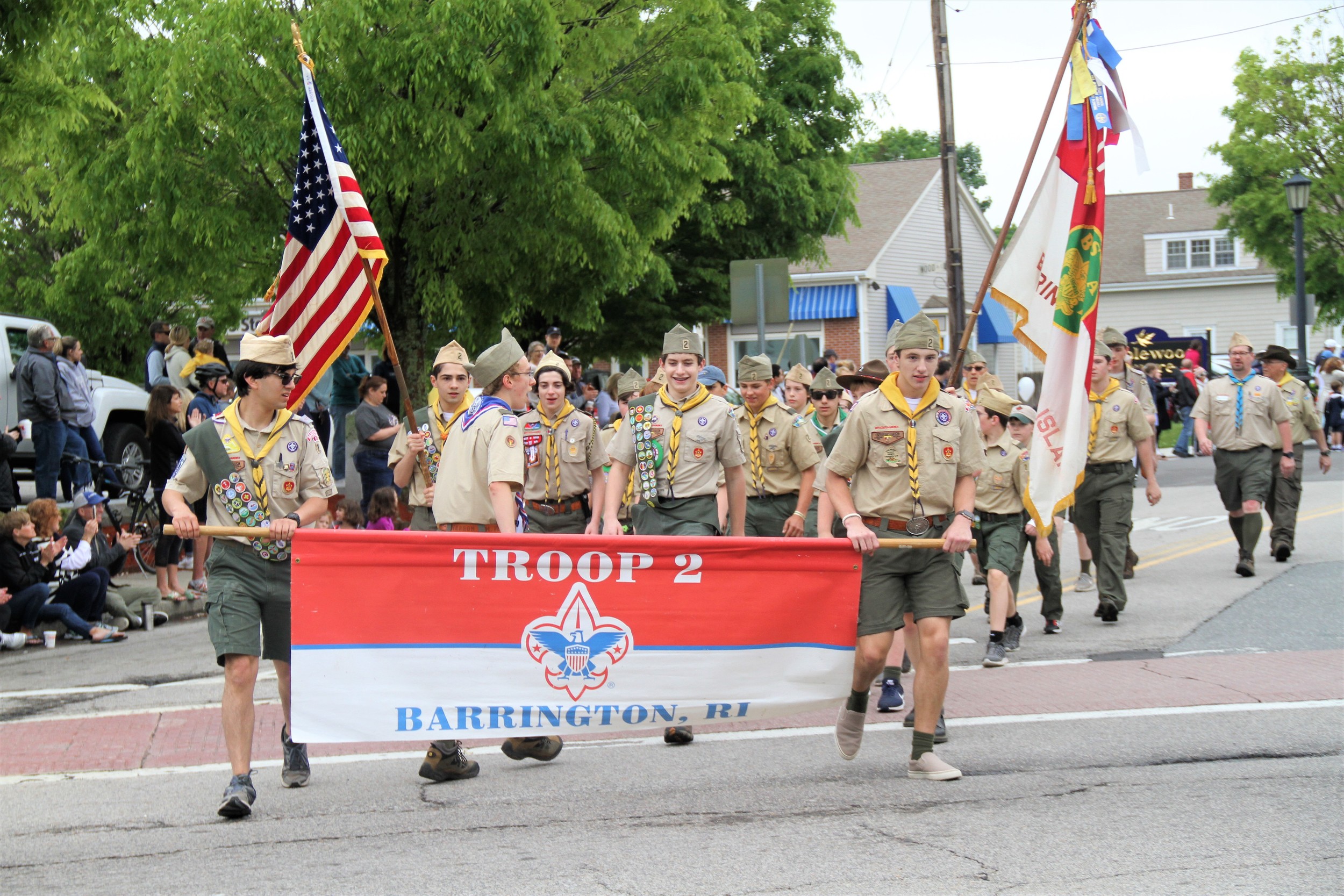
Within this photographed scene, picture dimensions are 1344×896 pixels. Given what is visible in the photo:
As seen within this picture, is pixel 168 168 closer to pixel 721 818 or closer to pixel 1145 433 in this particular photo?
pixel 1145 433

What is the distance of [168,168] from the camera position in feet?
50.2

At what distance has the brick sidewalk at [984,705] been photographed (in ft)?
24.9

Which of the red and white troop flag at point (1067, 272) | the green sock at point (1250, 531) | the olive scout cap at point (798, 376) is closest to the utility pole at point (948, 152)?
the green sock at point (1250, 531)

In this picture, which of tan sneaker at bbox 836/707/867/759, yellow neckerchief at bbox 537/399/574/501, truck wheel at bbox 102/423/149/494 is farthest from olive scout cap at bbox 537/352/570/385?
truck wheel at bbox 102/423/149/494

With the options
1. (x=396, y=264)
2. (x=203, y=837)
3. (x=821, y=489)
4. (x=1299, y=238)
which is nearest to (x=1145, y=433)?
(x=821, y=489)

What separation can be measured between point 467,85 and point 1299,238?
17846 millimetres

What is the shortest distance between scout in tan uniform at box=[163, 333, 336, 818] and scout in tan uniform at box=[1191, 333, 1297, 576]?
9.38 metres

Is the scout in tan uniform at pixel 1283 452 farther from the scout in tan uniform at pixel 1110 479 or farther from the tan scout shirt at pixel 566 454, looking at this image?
the tan scout shirt at pixel 566 454

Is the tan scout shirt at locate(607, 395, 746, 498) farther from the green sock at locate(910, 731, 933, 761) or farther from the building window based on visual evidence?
the building window

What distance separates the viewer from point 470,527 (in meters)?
7.11

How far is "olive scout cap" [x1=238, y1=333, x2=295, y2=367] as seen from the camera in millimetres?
6398

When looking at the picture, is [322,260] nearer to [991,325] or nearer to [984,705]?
[984,705]

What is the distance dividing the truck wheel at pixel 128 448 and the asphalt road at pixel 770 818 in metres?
7.73

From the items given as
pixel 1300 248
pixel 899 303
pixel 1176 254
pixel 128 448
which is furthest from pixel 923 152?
pixel 128 448
